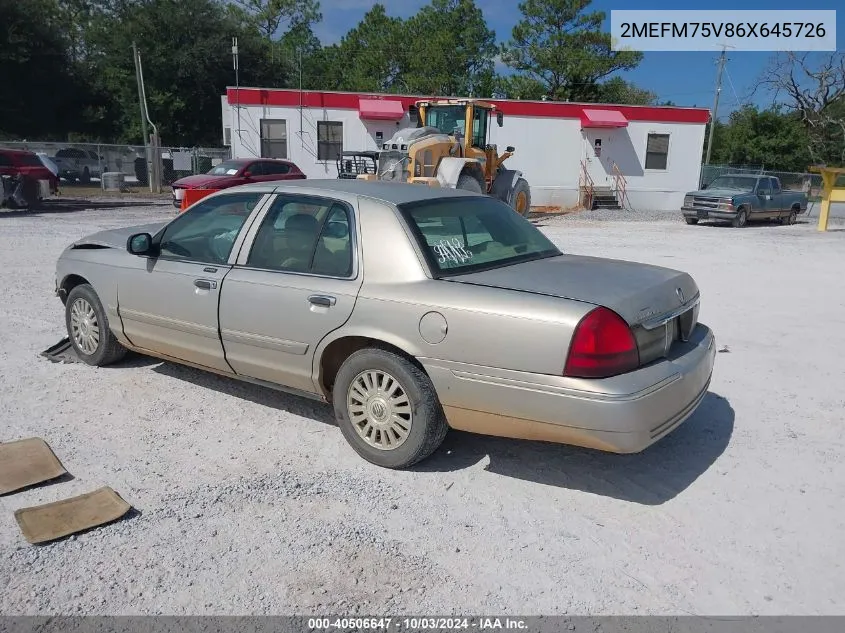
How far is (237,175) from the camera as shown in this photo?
18.3 meters

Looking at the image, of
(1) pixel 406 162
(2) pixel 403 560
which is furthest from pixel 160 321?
(1) pixel 406 162

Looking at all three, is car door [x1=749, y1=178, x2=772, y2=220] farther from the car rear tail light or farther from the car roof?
the car rear tail light

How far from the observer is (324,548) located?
3.18 metres

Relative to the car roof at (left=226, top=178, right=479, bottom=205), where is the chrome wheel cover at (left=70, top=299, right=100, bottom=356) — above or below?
below

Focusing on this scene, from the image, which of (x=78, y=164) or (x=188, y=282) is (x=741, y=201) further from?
(x=78, y=164)

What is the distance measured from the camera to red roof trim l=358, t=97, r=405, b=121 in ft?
80.3

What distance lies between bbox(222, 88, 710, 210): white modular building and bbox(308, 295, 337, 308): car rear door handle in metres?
20.5

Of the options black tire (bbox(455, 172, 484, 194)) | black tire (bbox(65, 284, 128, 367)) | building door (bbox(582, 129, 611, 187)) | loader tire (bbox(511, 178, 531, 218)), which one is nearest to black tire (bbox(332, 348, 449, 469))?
black tire (bbox(65, 284, 128, 367))

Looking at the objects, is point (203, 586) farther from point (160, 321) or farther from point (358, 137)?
point (358, 137)

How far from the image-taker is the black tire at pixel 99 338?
5.34 meters

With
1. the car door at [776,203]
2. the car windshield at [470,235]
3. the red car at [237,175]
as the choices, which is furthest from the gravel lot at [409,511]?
the car door at [776,203]

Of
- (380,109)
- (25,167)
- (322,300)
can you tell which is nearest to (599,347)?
(322,300)

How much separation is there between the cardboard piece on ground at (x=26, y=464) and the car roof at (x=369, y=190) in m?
2.05

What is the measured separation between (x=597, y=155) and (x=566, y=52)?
19821mm
